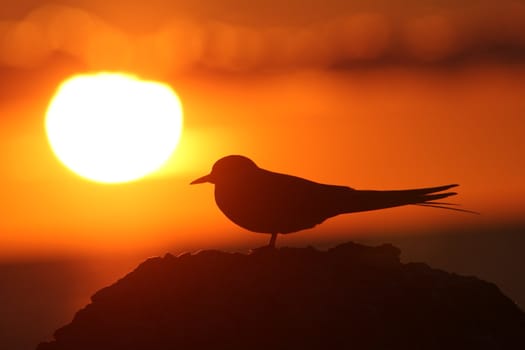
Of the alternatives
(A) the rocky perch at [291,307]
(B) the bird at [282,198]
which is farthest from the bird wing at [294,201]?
(A) the rocky perch at [291,307]

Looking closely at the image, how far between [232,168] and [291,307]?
374cm

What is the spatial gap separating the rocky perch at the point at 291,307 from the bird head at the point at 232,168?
6.30 ft

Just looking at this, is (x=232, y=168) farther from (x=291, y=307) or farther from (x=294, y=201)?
(x=291, y=307)

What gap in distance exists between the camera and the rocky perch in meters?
16.3

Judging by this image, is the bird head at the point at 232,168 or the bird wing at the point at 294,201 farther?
the bird head at the point at 232,168

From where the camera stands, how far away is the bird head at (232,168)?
64.8 feet

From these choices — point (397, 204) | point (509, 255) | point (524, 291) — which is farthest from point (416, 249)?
point (397, 204)

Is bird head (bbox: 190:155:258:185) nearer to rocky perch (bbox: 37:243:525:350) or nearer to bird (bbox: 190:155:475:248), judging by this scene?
bird (bbox: 190:155:475:248)

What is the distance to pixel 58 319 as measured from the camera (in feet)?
367

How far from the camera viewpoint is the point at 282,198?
→ 19641 millimetres

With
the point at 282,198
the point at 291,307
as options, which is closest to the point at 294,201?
the point at 282,198

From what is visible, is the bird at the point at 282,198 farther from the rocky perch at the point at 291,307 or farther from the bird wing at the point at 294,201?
the rocky perch at the point at 291,307

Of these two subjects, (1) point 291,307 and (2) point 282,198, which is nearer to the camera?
(1) point 291,307

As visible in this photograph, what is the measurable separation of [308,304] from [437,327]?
1.44m
